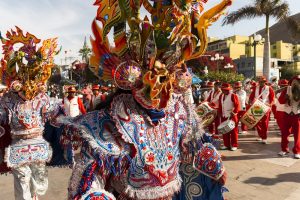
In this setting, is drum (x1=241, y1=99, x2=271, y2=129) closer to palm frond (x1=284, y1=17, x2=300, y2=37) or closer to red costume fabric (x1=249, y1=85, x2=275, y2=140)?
red costume fabric (x1=249, y1=85, x2=275, y2=140)

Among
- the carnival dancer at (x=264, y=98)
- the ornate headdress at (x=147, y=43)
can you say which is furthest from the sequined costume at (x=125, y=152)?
the carnival dancer at (x=264, y=98)

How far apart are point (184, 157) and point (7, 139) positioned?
2689mm

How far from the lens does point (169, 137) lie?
1.73 m

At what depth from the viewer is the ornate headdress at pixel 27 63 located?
146 inches

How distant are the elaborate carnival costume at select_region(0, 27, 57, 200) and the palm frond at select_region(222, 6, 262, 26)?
13358 millimetres

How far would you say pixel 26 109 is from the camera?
3.63 metres

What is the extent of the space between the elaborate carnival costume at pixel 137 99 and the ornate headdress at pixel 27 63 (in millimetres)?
2299

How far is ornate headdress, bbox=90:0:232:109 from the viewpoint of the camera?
5.07 ft

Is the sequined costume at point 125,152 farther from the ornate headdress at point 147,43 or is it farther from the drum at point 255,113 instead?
the drum at point 255,113

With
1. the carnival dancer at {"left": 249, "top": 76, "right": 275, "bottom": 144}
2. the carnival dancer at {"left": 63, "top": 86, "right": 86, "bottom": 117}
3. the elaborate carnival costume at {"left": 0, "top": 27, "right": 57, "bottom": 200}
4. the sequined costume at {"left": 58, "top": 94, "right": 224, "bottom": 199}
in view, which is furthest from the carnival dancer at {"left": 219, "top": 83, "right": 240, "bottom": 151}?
the sequined costume at {"left": 58, "top": 94, "right": 224, "bottom": 199}

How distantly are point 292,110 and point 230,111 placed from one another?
4.49 feet

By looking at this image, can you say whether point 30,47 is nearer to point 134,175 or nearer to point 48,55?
point 48,55

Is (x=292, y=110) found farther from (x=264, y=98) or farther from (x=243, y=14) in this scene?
(x=243, y=14)

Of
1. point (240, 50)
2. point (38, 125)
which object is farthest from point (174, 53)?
point (240, 50)
